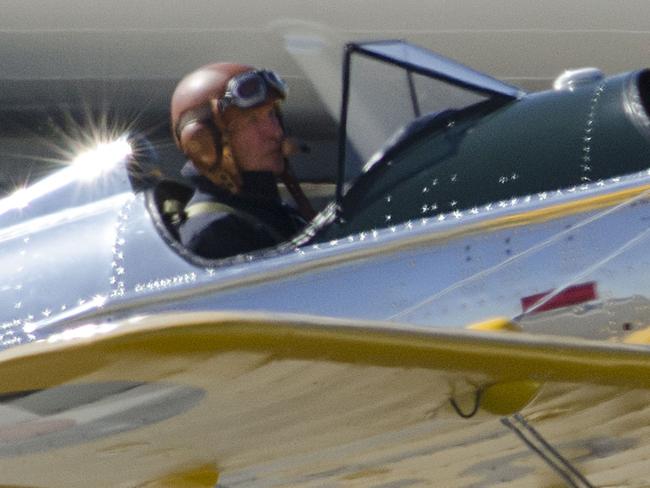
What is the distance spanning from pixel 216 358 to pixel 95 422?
501mm

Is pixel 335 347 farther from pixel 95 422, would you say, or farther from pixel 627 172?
pixel 627 172

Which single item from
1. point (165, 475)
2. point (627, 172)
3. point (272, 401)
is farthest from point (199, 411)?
point (627, 172)

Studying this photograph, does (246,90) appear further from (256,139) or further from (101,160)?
(101,160)

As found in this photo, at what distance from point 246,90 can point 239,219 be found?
41 cm

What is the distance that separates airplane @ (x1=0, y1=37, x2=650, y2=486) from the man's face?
0.71ft

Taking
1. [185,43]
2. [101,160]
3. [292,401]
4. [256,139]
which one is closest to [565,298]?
[292,401]

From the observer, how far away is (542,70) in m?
9.75

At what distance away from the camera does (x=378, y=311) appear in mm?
3129

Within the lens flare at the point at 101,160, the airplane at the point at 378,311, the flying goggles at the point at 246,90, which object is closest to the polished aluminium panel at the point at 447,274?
the airplane at the point at 378,311

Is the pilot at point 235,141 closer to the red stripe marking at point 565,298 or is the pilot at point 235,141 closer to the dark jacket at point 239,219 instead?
the dark jacket at point 239,219

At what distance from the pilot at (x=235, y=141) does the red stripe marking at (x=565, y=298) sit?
768 millimetres

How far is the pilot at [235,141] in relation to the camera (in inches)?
143

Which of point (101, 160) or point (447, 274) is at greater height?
point (101, 160)

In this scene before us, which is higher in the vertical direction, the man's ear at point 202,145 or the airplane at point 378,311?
the man's ear at point 202,145
